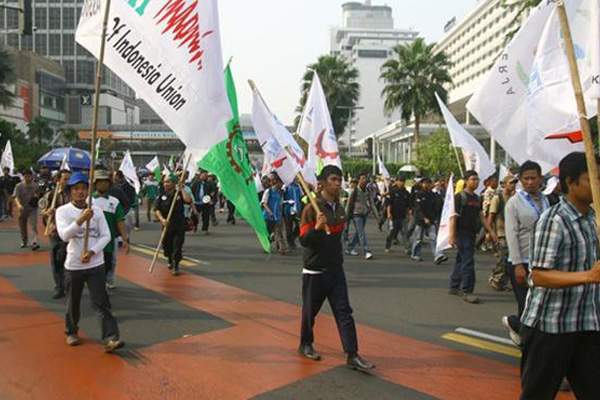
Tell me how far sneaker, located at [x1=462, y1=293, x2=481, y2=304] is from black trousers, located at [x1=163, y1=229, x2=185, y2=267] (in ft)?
14.4

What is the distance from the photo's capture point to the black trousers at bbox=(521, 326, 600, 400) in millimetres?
2820

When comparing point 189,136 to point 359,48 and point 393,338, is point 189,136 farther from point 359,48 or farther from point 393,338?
point 359,48

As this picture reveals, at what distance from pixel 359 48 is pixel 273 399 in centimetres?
13580

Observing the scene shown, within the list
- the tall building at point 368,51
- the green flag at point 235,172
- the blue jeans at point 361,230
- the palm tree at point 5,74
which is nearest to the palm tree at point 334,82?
the palm tree at point 5,74

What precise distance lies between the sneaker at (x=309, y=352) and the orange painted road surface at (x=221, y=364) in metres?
0.08

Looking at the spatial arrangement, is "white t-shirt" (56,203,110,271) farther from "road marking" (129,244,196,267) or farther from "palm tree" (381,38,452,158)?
"palm tree" (381,38,452,158)

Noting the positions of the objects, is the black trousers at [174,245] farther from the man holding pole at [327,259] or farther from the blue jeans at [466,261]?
the man holding pole at [327,259]

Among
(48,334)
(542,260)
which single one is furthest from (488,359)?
(48,334)

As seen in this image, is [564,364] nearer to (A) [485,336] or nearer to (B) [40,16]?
(A) [485,336]

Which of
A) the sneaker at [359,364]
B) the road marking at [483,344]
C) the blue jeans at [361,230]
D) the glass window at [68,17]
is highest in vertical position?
the glass window at [68,17]

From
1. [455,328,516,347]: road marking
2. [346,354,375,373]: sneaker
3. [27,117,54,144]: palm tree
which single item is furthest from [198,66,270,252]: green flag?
[27,117,54,144]: palm tree

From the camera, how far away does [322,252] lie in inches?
183

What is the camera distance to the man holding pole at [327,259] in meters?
4.58

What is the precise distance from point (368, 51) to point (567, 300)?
448 ft
